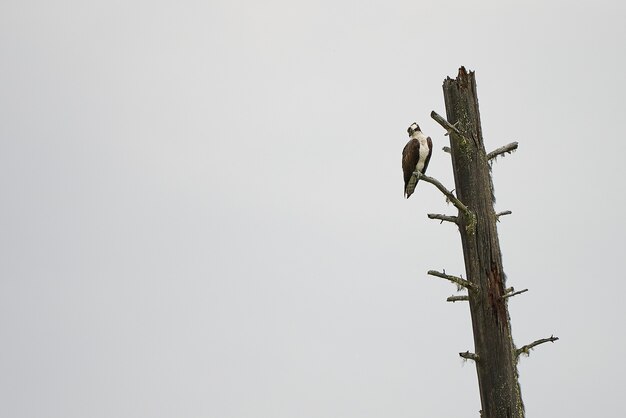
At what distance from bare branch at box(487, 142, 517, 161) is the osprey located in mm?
3629


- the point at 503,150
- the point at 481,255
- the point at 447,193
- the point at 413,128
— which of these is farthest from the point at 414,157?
the point at 481,255

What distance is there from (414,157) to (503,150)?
3955 millimetres

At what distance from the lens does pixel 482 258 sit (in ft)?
22.6

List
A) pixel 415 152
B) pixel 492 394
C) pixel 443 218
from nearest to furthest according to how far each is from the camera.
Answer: pixel 492 394
pixel 443 218
pixel 415 152

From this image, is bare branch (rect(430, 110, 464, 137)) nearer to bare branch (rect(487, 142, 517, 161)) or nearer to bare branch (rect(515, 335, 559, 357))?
bare branch (rect(487, 142, 517, 161))

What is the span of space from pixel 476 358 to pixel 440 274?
2.77 feet

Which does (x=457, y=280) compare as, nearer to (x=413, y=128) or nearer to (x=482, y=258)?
(x=482, y=258)

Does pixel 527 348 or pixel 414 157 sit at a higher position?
pixel 414 157

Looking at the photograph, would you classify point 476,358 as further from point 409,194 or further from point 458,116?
point 409,194

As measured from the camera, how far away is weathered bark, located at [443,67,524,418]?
6672 millimetres

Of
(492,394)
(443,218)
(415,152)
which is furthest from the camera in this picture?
(415,152)

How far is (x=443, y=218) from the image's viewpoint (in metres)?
7.12

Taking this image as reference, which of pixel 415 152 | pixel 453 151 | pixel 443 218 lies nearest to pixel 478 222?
pixel 443 218

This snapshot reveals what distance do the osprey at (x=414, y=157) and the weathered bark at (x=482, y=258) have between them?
3.73m
